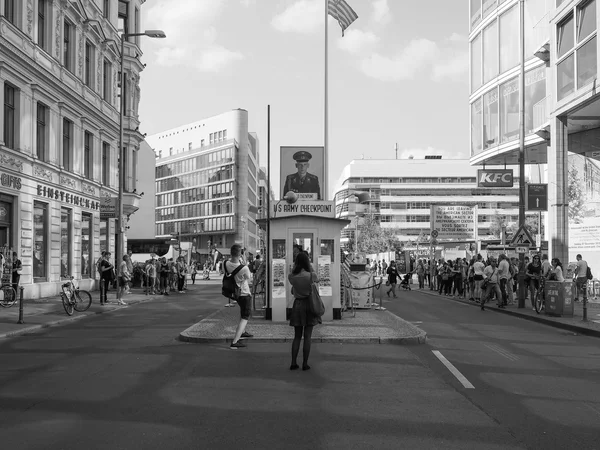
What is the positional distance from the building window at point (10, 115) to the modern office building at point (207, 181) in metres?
71.2

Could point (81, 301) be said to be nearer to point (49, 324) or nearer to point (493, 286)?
point (49, 324)

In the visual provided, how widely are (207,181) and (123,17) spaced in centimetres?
6482

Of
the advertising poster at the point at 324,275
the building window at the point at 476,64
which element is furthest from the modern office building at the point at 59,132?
the building window at the point at 476,64

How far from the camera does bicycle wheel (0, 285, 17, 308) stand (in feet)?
65.1

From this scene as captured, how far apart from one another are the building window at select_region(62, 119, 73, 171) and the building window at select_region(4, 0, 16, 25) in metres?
Answer: 6.11

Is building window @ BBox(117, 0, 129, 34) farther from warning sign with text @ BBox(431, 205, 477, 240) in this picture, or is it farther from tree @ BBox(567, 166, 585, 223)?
tree @ BBox(567, 166, 585, 223)

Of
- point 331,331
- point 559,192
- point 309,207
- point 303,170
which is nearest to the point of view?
point 331,331

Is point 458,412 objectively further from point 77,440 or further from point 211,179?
point 211,179

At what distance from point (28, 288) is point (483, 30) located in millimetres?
26557

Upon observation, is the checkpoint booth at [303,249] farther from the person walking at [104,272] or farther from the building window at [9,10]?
the building window at [9,10]

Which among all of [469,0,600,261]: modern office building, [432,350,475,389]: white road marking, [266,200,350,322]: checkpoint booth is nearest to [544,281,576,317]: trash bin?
[266,200,350,322]: checkpoint booth

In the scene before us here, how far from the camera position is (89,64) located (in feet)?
105

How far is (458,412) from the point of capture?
265 inches

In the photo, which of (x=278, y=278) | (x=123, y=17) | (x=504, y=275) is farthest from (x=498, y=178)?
(x=123, y=17)
